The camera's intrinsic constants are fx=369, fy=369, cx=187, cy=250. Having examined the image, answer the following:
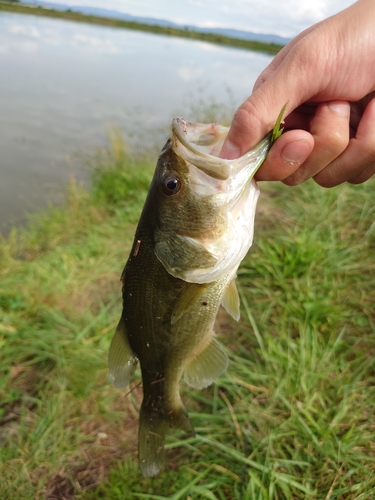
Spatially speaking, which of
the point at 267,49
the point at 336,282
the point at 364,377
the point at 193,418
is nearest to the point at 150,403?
the point at 193,418

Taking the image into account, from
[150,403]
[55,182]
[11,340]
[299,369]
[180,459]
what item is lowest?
[55,182]

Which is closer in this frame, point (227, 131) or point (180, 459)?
point (227, 131)

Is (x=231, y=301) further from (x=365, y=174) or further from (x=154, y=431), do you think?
(x=365, y=174)

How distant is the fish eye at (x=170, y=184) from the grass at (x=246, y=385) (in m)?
1.08

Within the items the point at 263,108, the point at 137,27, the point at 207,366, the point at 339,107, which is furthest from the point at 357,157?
the point at 137,27

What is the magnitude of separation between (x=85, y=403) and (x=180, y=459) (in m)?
0.93

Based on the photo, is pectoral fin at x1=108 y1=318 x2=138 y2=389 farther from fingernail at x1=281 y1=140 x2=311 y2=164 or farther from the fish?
fingernail at x1=281 y1=140 x2=311 y2=164

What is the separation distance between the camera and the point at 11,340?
348 centimetres

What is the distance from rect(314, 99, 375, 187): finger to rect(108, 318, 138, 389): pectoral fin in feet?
4.17

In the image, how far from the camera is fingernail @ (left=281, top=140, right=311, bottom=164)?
4.82 ft

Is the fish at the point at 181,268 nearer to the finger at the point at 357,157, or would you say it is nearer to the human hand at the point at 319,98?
the human hand at the point at 319,98

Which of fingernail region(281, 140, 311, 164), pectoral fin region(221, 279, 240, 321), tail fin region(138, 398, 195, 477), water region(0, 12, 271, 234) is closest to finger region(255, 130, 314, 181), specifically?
fingernail region(281, 140, 311, 164)

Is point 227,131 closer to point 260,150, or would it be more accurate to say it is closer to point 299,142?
point 260,150

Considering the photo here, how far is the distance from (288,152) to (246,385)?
1869 millimetres
